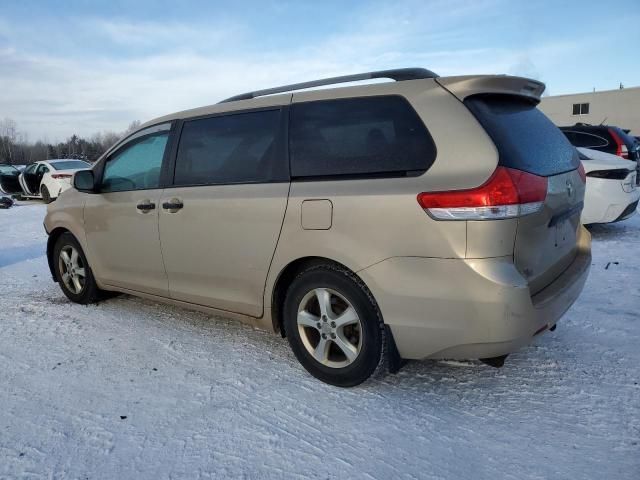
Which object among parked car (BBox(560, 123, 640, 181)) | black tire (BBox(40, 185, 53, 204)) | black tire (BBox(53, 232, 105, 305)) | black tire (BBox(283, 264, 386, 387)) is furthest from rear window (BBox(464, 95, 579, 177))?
black tire (BBox(40, 185, 53, 204))

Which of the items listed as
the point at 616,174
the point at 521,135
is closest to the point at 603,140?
the point at 616,174

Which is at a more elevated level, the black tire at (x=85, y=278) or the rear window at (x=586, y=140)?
the rear window at (x=586, y=140)

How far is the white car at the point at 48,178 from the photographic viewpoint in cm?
1527

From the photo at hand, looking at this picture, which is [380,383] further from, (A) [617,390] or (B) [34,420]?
(B) [34,420]

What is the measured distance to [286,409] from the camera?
9.29ft

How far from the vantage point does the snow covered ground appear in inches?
91.9

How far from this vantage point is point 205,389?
3074 millimetres

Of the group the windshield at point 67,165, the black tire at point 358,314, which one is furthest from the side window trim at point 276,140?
the windshield at point 67,165

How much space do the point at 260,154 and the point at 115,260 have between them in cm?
182

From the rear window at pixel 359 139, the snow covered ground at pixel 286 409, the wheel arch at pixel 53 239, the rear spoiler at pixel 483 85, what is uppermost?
the rear spoiler at pixel 483 85

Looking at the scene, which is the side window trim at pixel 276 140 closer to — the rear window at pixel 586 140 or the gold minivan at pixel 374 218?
the gold minivan at pixel 374 218

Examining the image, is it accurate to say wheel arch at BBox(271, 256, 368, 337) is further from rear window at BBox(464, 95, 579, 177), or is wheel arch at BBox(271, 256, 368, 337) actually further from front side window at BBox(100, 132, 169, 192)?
front side window at BBox(100, 132, 169, 192)

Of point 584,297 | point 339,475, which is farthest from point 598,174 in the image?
point 339,475

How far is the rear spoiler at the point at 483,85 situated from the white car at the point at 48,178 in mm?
14053
